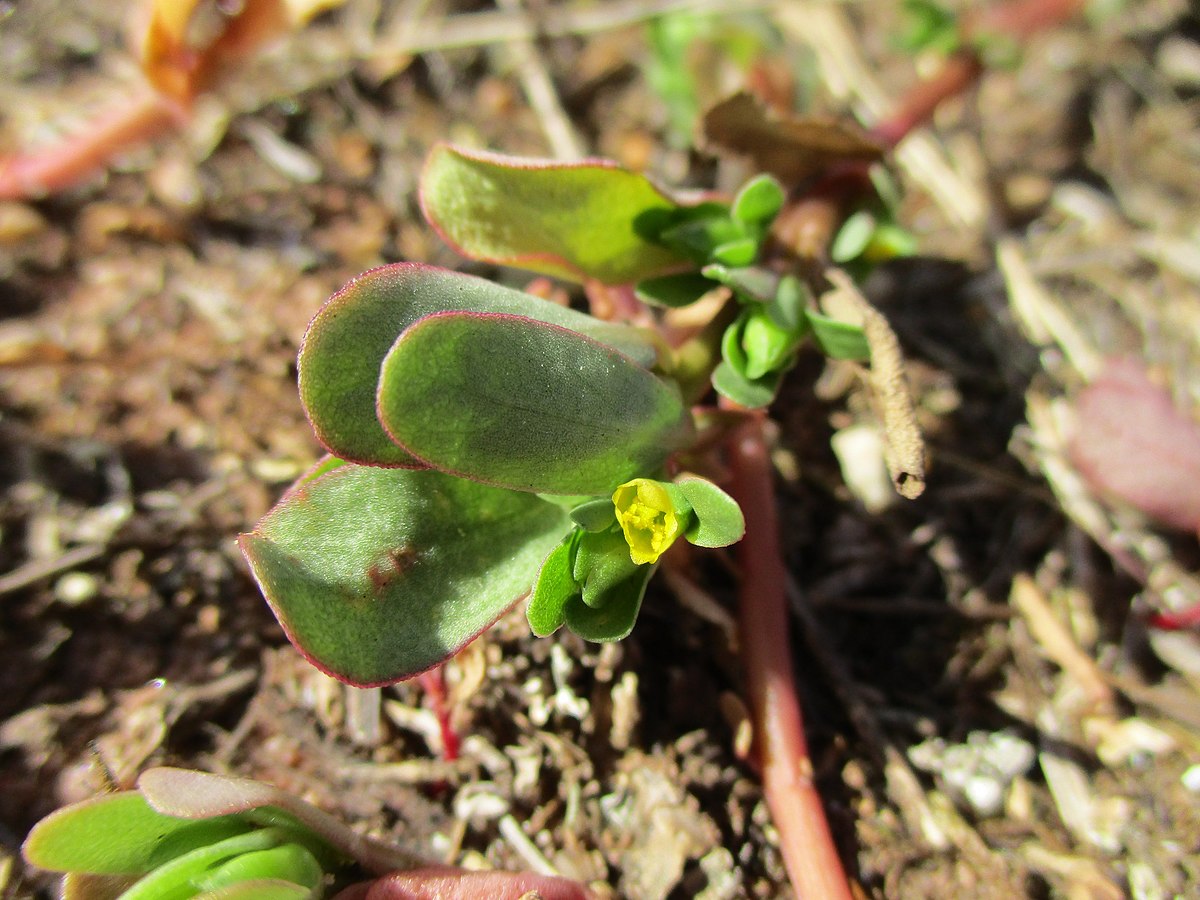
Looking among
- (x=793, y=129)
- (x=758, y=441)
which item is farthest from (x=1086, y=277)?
(x=758, y=441)

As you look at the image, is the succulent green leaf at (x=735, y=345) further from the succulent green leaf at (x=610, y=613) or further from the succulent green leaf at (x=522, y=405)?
the succulent green leaf at (x=610, y=613)

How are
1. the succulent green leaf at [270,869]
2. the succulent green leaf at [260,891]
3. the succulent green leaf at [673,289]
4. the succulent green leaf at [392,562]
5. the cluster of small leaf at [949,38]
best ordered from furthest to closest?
the cluster of small leaf at [949,38] < the succulent green leaf at [673,289] < the succulent green leaf at [392,562] < the succulent green leaf at [270,869] < the succulent green leaf at [260,891]

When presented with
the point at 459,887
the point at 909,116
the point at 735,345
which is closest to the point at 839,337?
the point at 735,345

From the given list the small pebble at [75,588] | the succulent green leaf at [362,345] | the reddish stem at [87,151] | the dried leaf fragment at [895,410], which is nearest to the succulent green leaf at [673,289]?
the dried leaf fragment at [895,410]

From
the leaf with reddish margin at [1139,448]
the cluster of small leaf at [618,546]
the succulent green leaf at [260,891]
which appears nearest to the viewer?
the succulent green leaf at [260,891]

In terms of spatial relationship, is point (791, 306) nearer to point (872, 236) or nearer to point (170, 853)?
point (872, 236)

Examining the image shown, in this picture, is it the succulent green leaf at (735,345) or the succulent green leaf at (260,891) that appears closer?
the succulent green leaf at (260,891)

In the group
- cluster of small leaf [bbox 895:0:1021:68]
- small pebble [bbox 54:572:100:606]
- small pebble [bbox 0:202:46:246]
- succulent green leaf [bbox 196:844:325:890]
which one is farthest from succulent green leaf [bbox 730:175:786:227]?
small pebble [bbox 0:202:46:246]

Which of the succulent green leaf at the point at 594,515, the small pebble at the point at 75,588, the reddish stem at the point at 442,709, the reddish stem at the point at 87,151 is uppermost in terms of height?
the reddish stem at the point at 87,151
